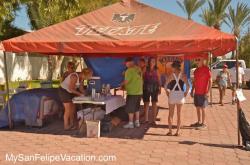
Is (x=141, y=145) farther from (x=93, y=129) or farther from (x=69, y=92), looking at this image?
(x=69, y=92)

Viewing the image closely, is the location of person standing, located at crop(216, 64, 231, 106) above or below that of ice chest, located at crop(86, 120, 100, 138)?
above

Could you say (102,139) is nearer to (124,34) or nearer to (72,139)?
(72,139)

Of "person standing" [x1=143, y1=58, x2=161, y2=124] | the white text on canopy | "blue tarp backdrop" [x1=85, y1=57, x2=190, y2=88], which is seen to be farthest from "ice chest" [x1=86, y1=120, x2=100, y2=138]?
"blue tarp backdrop" [x1=85, y1=57, x2=190, y2=88]

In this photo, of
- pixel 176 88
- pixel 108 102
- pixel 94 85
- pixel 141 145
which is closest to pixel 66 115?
pixel 94 85

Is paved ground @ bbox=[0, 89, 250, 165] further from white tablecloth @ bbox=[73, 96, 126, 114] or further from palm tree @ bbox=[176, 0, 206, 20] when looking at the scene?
palm tree @ bbox=[176, 0, 206, 20]

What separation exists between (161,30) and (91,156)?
3.49 meters

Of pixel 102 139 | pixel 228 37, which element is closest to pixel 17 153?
pixel 102 139

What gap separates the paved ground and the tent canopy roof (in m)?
1.92

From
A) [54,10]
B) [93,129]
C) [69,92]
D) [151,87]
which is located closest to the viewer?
[93,129]

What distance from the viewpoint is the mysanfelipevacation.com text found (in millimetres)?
6979

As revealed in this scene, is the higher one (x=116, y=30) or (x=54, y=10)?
(x=54, y=10)

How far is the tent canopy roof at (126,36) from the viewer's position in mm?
8375

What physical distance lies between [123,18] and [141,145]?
3.49 m

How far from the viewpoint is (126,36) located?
8.93m
